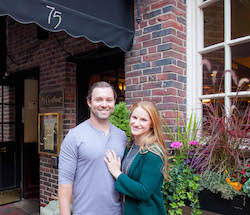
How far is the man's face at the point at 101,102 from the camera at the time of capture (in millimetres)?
1716

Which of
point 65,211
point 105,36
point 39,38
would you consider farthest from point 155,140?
point 39,38

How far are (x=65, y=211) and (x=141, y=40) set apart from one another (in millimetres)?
2025

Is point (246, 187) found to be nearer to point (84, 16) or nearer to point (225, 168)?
point (225, 168)

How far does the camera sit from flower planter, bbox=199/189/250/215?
1819mm

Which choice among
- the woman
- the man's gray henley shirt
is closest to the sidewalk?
the man's gray henley shirt

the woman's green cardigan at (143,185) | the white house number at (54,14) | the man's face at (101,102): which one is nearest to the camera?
the woman's green cardigan at (143,185)

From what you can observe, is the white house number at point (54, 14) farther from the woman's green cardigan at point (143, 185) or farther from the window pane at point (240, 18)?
the window pane at point (240, 18)

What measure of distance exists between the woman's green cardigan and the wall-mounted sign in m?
2.46

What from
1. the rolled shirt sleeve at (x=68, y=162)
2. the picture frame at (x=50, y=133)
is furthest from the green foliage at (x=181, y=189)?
the picture frame at (x=50, y=133)

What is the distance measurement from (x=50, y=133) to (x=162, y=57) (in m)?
2.38

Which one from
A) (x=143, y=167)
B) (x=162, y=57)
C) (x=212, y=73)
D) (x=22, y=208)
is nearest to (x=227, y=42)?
(x=212, y=73)

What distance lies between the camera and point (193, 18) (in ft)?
9.20

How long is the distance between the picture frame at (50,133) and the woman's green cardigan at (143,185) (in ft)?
7.97

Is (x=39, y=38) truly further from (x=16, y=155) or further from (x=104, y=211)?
(x=104, y=211)
